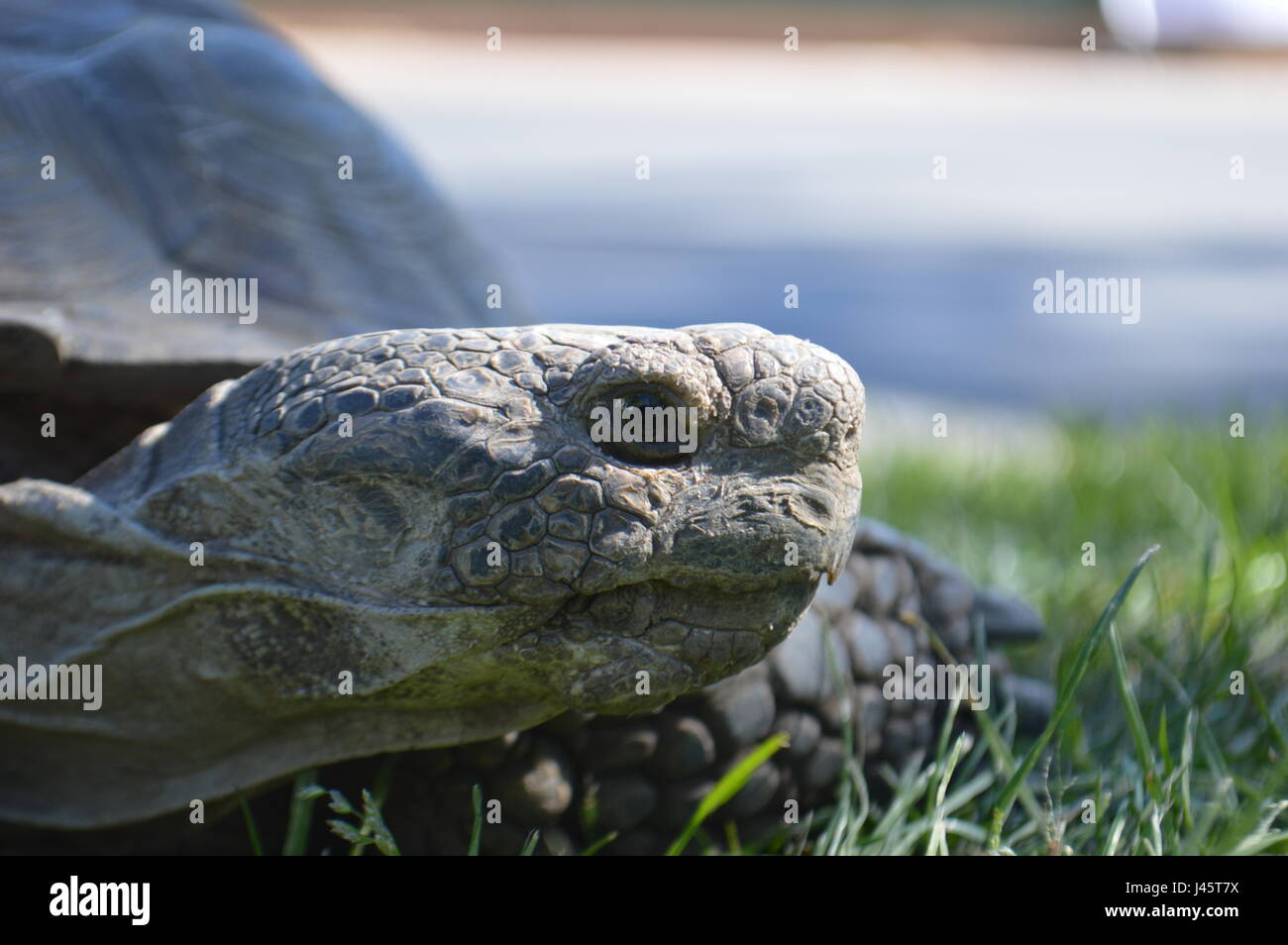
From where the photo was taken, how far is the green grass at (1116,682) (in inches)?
61.3

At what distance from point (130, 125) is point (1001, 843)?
138cm

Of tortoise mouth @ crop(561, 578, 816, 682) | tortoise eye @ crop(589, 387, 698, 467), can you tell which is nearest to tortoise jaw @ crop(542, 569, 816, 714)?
tortoise mouth @ crop(561, 578, 816, 682)

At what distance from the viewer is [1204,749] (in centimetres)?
174

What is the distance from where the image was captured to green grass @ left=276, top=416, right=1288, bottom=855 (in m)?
1.56

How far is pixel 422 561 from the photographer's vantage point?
128cm

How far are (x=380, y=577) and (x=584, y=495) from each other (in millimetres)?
199

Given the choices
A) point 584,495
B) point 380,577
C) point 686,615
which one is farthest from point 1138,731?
point 380,577

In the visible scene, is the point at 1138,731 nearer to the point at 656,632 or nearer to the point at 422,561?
the point at 656,632

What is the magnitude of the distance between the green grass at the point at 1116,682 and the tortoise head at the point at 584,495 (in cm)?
24

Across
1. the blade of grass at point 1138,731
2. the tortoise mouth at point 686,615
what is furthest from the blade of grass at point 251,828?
the blade of grass at point 1138,731

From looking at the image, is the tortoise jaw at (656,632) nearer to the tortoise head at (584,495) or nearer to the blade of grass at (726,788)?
the tortoise head at (584,495)

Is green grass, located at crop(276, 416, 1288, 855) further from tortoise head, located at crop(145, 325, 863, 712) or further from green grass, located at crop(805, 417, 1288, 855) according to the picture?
Result: tortoise head, located at crop(145, 325, 863, 712)

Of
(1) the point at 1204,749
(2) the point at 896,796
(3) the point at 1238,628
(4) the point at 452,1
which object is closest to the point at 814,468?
(2) the point at 896,796

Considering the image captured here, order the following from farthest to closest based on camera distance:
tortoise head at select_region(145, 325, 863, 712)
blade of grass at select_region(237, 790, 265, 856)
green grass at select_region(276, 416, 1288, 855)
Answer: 1. green grass at select_region(276, 416, 1288, 855)
2. blade of grass at select_region(237, 790, 265, 856)
3. tortoise head at select_region(145, 325, 863, 712)
